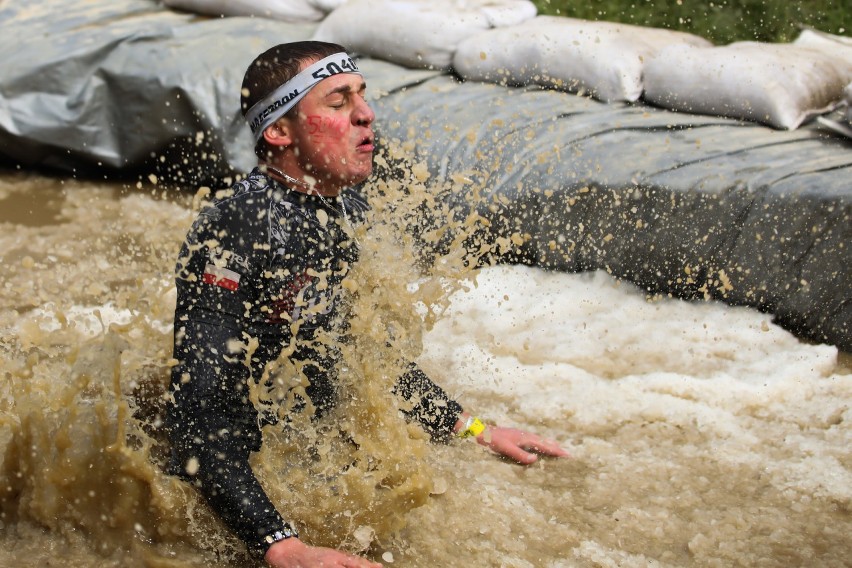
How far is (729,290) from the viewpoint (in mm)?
3191

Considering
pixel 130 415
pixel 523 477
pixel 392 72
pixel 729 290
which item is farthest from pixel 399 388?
pixel 392 72

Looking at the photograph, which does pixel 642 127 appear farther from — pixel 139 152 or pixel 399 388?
pixel 139 152

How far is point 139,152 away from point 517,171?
6.21 feet

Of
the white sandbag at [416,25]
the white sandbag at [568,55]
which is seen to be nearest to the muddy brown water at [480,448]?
the white sandbag at [568,55]

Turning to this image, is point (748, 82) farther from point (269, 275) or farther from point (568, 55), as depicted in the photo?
point (269, 275)

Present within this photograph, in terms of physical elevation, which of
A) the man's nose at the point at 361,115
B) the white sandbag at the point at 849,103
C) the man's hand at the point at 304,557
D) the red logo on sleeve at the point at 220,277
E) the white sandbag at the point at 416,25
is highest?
the man's nose at the point at 361,115

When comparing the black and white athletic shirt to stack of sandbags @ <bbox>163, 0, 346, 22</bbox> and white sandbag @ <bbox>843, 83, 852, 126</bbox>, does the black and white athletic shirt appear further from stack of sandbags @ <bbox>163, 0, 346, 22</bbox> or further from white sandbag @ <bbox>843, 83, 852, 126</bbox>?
stack of sandbags @ <bbox>163, 0, 346, 22</bbox>

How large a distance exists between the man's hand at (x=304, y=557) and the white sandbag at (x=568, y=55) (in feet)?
8.09

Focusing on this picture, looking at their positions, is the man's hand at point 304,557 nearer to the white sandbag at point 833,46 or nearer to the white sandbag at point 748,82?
the white sandbag at point 748,82

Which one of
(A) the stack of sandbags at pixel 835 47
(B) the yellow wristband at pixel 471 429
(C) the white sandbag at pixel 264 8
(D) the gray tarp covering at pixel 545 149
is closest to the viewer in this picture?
(B) the yellow wristband at pixel 471 429

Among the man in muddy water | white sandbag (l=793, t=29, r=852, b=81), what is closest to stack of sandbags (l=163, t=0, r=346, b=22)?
white sandbag (l=793, t=29, r=852, b=81)

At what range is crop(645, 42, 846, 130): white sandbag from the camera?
3.46 metres

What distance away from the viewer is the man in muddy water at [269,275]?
184 cm

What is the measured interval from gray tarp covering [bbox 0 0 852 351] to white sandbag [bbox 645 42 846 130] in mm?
95
